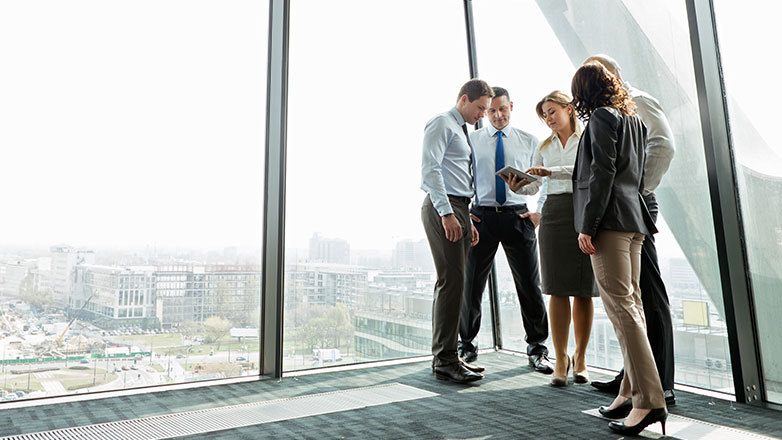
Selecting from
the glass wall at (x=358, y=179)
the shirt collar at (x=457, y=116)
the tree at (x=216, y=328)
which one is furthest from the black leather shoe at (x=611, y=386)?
the tree at (x=216, y=328)

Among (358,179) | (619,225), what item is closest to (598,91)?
(619,225)

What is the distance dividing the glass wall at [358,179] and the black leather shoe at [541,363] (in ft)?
2.14

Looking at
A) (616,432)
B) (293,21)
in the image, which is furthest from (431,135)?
(616,432)

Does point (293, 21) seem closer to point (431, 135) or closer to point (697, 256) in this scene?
point (431, 135)

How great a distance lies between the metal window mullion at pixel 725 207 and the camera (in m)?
1.90

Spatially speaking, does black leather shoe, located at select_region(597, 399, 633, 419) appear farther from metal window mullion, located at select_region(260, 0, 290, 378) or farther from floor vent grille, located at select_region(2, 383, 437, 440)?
metal window mullion, located at select_region(260, 0, 290, 378)

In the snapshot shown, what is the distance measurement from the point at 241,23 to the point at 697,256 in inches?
95.6

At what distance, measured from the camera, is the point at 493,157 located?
2.73 metres

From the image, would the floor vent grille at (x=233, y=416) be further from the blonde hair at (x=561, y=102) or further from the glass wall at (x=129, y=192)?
the blonde hair at (x=561, y=102)

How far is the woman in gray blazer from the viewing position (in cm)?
151

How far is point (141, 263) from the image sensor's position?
2.24 meters

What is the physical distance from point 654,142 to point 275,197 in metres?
1.67

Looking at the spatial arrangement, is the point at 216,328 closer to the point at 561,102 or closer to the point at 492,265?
the point at 492,265

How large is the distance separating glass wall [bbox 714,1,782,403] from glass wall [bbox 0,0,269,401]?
2.10 m
